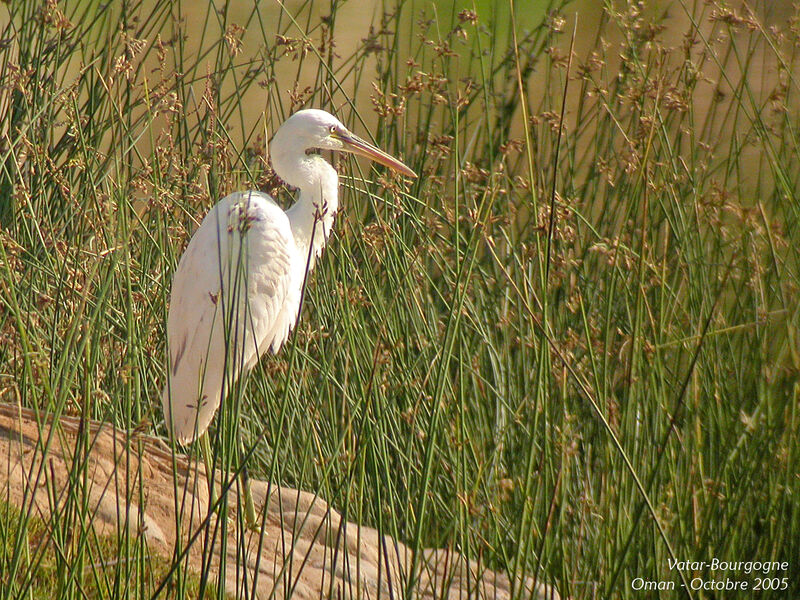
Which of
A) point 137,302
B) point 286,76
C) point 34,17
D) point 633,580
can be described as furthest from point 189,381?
point 286,76

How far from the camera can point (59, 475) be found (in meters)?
2.26

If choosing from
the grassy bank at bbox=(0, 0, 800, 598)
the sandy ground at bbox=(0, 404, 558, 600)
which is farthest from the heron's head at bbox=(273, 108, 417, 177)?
the sandy ground at bbox=(0, 404, 558, 600)

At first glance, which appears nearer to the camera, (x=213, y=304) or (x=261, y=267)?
(x=213, y=304)

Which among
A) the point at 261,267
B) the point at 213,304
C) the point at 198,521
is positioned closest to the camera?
the point at 198,521

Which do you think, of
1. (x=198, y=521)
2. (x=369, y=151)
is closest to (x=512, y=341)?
(x=369, y=151)

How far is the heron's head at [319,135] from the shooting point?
259 centimetres

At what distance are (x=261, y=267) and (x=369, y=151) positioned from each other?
1.42 feet

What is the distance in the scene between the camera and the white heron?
2.54m

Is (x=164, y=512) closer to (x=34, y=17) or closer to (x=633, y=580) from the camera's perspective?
(x=633, y=580)

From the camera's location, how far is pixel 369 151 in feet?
8.49

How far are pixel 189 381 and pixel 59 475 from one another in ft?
1.64

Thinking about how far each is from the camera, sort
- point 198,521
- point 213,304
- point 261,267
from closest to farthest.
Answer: point 198,521 < point 213,304 < point 261,267

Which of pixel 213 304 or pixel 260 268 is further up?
pixel 260 268

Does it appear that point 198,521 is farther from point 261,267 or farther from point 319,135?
point 319,135
